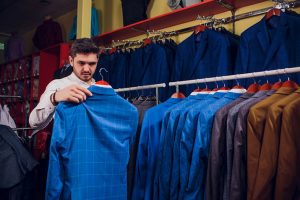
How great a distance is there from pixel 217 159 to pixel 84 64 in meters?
1.02

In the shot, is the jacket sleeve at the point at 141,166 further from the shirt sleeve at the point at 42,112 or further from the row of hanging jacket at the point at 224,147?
the shirt sleeve at the point at 42,112

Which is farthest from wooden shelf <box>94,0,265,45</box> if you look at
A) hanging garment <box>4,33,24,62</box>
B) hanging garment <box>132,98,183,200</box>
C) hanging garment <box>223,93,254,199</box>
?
hanging garment <box>4,33,24,62</box>

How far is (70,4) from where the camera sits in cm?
448

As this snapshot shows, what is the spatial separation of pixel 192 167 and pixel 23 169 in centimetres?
117

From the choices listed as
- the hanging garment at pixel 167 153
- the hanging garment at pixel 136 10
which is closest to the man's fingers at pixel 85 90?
the hanging garment at pixel 167 153

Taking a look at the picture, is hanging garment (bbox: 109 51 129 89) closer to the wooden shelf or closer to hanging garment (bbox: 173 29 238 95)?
the wooden shelf

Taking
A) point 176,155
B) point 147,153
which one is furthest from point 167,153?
point 147,153

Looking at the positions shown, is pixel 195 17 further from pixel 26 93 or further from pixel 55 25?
pixel 26 93

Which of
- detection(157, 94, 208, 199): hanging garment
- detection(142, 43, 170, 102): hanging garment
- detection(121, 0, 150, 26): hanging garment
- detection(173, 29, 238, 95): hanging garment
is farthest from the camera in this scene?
detection(121, 0, 150, 26): hanging garment

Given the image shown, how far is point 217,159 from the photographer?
1.24 metres

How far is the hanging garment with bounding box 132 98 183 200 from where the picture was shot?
5.04 ft

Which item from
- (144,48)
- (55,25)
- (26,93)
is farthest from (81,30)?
(26,93)

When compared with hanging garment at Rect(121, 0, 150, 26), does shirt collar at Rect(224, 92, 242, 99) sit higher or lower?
lower

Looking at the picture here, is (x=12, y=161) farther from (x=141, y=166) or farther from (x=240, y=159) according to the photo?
(x=240, y=159)
